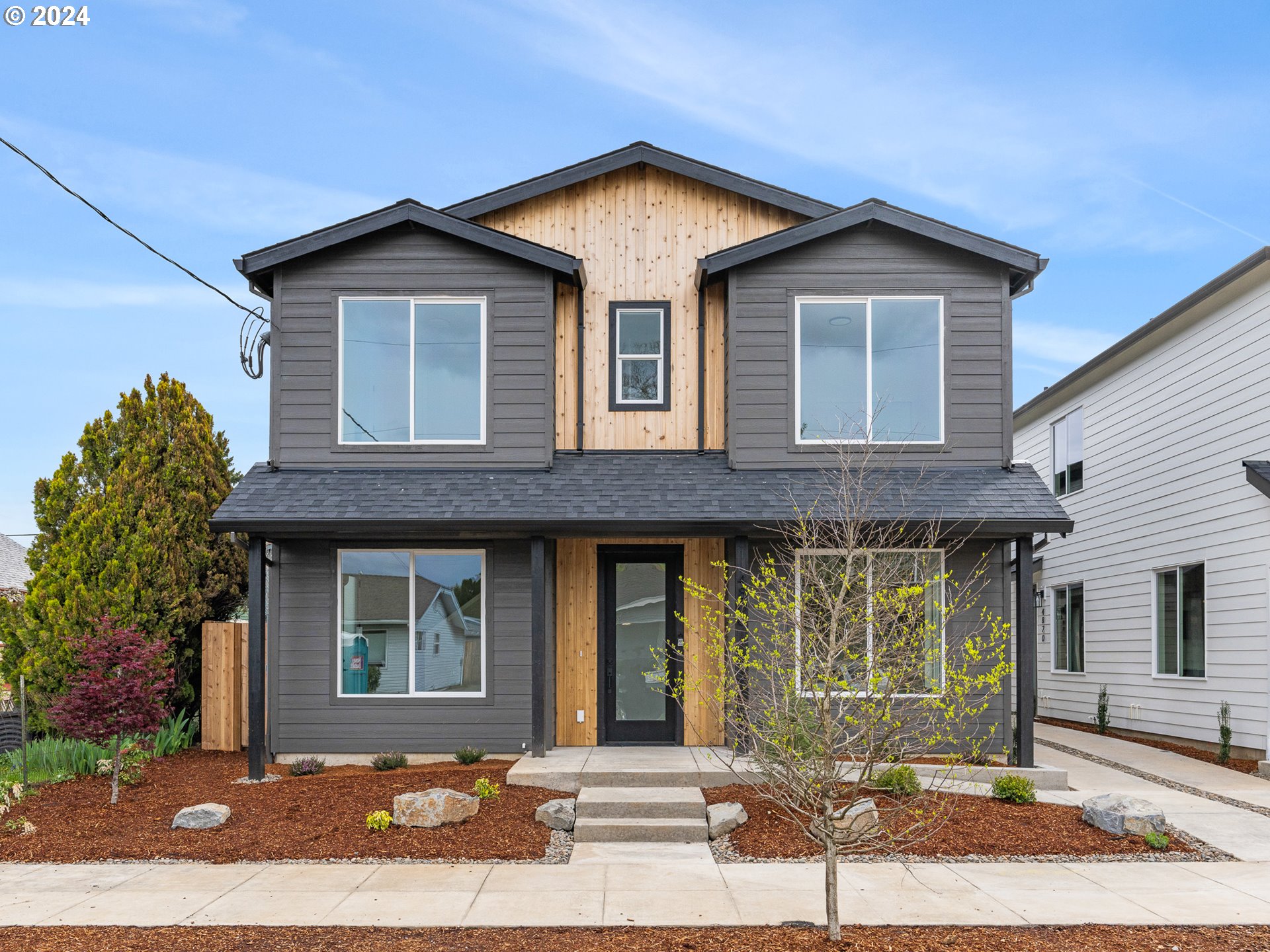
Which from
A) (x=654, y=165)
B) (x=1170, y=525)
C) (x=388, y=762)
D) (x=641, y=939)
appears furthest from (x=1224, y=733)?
(x=388, y=762)

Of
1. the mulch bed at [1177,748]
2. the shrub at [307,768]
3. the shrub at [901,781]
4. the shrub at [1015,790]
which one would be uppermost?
the shrub at [901,781]

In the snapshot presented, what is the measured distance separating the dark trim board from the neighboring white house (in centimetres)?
540

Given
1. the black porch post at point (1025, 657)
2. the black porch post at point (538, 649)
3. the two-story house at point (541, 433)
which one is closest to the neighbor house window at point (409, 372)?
the two-story house at point (541, 433)

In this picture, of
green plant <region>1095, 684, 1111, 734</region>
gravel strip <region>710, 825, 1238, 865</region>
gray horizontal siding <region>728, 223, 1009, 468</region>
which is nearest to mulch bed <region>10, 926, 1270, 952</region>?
gravel strip <region>710, 825, 1238, 865</region>

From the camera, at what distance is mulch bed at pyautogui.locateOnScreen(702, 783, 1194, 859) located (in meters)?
7.60

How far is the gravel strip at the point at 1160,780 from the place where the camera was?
9.40 meters

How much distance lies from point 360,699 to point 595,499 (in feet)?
11.0

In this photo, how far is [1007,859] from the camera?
7500 millimetres

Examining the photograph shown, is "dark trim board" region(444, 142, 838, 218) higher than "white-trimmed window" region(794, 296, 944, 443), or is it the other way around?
"dark trim board" region(444, 142, 838, 218)

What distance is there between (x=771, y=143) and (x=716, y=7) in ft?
22.4

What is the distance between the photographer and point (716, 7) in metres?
13.7

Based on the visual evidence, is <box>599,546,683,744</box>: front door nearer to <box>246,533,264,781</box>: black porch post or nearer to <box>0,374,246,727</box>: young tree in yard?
<box>246,533,264,781</box>: black porch post

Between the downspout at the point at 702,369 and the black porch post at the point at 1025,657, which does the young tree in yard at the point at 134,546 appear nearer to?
the downspout at the point at 702,369

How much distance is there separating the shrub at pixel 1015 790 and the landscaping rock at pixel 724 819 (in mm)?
2388
